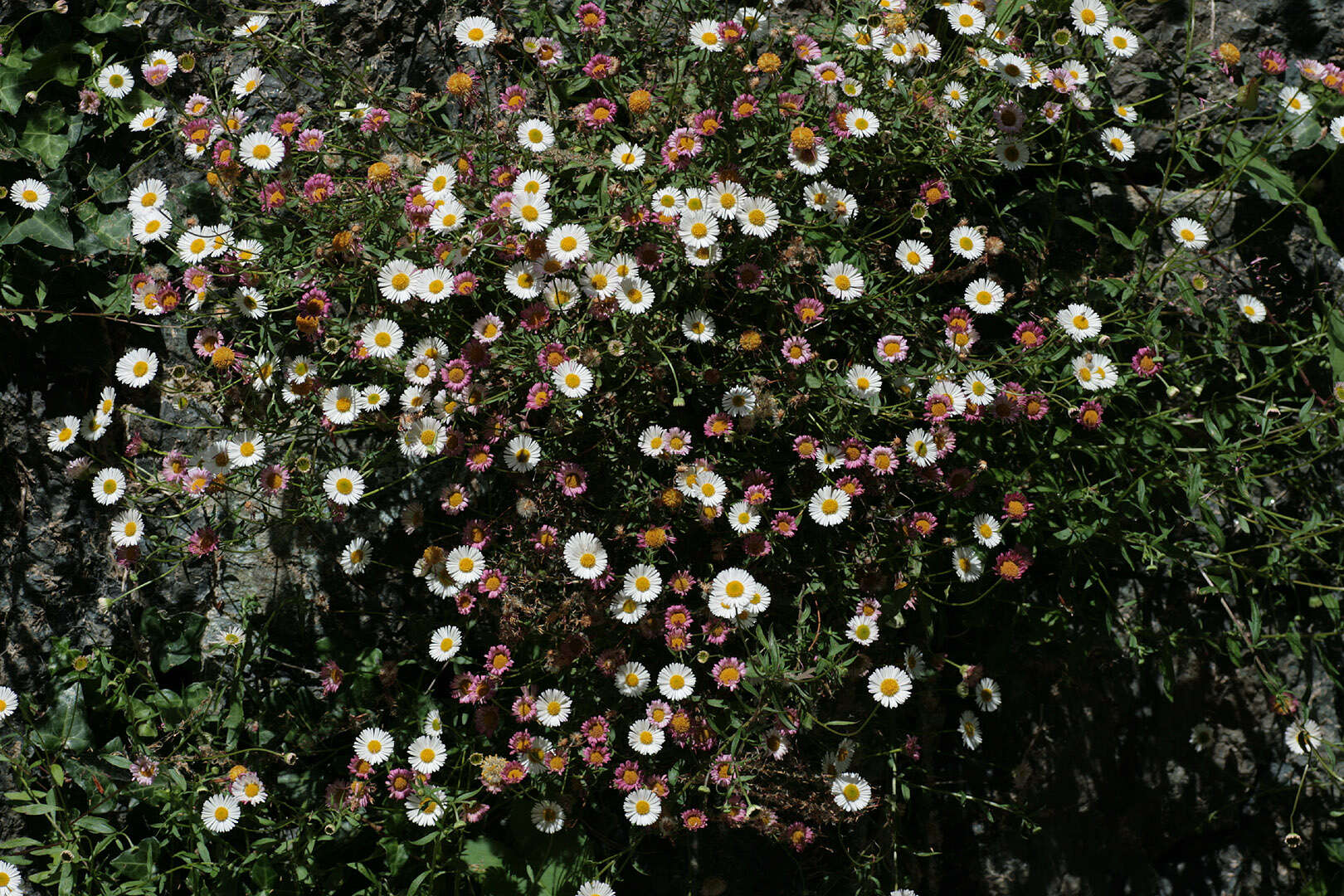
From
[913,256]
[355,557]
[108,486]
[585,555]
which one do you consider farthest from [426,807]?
[913,256]

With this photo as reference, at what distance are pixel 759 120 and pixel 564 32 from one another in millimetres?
823

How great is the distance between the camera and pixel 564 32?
3264 mm

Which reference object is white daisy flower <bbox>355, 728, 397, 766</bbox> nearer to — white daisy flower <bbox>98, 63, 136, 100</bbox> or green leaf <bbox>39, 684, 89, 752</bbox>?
green leaf <bbox>39, 684, 89, 752</bbox>

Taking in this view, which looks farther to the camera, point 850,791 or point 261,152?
point 261,152

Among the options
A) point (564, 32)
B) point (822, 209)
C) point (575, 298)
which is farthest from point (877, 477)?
point (564, 32)

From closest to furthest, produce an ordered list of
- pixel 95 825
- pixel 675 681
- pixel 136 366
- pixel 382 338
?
pixel 675 681
pixel 382 338
pixel 95 825
pixel 136 366

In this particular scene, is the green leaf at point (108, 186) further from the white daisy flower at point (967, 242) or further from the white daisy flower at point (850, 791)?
the white daisy flower at point (850, 791)

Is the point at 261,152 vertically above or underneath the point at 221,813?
above

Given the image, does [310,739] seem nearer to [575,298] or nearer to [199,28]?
[575,298]

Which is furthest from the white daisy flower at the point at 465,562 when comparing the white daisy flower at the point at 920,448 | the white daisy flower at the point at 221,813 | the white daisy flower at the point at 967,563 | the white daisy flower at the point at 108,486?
the white daisy flower at the point at 967,563

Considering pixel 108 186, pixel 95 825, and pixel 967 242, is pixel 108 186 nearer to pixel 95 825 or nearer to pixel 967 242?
pixel 95 825

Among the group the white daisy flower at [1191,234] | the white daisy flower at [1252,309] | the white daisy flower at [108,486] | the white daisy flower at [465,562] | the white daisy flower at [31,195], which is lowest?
the white daisy flower at [108,486]

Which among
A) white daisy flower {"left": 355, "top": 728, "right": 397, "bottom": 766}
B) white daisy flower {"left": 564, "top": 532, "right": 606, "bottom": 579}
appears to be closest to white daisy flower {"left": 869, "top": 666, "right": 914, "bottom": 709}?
white daisy flower {"left": 564, "top": 532, "right": 606, "bottom": 579}

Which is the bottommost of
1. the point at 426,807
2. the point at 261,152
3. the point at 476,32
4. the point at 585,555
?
A: the point at 426,807
